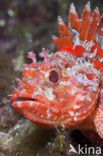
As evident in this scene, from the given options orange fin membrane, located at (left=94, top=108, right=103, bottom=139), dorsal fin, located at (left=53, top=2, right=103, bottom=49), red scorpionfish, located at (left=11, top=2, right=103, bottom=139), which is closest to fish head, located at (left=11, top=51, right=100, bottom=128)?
red scorpionfish, located at (left=11, top=2, right=103, bottom=139)

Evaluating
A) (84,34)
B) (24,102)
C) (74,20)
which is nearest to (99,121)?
(24,102)

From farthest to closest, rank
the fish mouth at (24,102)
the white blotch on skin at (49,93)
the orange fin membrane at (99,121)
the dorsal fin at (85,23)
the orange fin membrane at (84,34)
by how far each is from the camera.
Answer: the dorsal fin at (85,23) < the orange fin membrane at (84,34) < the orange fin membrane at (99,121) < the white blotch on skin at (49,93) < the fish mouth at (24,102)

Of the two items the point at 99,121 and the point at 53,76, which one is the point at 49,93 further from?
the point at 99,121

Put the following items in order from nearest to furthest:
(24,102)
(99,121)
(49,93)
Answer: (24,102)
(49,93)
(99,121)

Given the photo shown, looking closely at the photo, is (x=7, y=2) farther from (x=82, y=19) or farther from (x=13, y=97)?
(x=13, y=97)

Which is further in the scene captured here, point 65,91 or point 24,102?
point 65,91

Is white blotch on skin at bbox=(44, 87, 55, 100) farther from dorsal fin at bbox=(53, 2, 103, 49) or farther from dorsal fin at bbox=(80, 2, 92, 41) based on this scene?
dorsal fin at bbox=(80, 2, 92, 41)

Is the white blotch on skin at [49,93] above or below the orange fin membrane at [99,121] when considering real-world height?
above

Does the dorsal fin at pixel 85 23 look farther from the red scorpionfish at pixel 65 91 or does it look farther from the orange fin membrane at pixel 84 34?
the red scorpionfish at pixel 65 91

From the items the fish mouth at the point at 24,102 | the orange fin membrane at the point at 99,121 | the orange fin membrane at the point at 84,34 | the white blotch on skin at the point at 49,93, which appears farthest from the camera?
the orange fin membrane at the point at 84,34

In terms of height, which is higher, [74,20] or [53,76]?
[74,20]

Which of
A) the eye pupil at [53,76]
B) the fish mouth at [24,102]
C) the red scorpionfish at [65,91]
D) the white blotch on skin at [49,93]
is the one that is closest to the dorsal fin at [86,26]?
the red scorpionfish at [65,91]
